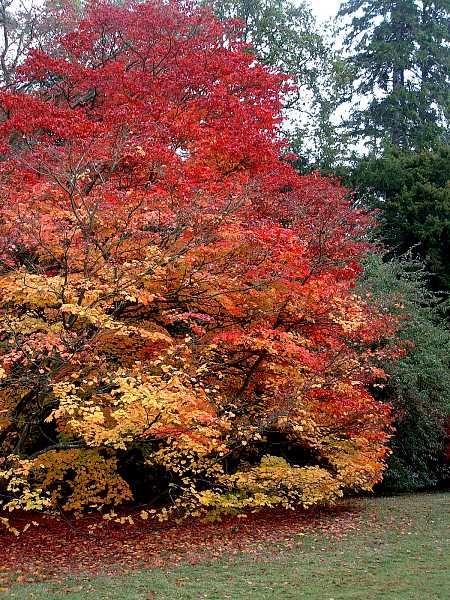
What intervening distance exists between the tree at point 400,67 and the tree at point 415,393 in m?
15.1

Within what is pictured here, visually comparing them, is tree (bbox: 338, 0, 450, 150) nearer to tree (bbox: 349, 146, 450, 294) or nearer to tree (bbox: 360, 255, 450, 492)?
tree (bbox: 349, 146, 450, 294)

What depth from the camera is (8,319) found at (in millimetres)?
9633

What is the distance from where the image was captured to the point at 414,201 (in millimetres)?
26125

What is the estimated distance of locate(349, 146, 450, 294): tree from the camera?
82.4ft

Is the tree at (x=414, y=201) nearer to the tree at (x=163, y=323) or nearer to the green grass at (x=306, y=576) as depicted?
the tree at (x=163, y=323)

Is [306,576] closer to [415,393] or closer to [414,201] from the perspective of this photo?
[415,393]

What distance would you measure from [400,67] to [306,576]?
31325 mm

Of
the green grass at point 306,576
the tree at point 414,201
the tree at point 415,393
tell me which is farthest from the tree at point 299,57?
the green grass at point 306,576

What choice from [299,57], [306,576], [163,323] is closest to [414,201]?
[299,57]

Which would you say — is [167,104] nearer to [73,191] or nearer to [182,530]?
[73,191]

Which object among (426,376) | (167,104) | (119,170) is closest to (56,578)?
(119,170)

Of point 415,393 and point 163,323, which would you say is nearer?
point 163,323

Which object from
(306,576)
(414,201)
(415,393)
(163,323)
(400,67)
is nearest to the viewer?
(306,576)

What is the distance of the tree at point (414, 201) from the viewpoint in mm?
25109
